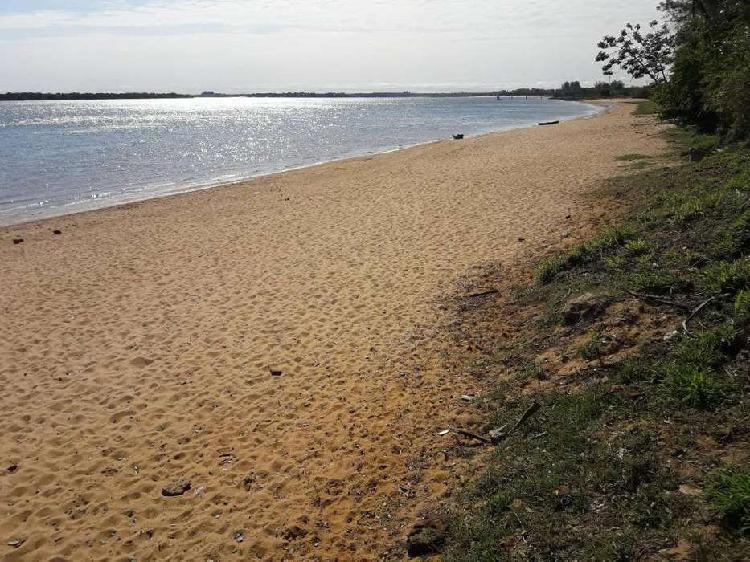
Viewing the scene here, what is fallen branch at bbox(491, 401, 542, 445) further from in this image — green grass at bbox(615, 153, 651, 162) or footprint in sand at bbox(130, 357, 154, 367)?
green grass at bbox(615, 153, 651, 162)

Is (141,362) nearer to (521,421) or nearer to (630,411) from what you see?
(521,421)

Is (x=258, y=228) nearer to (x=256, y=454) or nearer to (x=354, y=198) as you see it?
(x=354, y=198)

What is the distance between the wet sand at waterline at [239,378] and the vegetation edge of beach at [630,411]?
2.41 ft

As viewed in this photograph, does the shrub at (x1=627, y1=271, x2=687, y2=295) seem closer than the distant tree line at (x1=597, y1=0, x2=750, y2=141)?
Yes

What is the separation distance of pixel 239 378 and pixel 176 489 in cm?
226

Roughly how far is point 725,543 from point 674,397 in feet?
5.16

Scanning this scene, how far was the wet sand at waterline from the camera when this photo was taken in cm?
481

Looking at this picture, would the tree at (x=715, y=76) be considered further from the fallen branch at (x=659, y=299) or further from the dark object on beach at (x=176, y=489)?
the dark object on beach at (x=176, y=489)

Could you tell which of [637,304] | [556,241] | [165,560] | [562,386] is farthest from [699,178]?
[165,560]

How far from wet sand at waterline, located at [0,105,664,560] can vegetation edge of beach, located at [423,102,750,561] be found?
734mm

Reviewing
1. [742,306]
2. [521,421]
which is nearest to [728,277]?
[742,306]

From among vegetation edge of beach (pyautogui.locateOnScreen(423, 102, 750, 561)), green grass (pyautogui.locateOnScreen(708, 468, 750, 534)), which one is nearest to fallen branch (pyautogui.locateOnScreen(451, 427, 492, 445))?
vegetation edge of beach (pyautogui.locateOnScreen(423, 102, 750, 561))

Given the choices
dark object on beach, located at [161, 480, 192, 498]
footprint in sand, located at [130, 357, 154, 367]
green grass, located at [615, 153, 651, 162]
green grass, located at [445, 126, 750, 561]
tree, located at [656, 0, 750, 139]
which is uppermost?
tree, located at [656, 0, 750, 139]

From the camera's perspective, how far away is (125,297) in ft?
35.7
